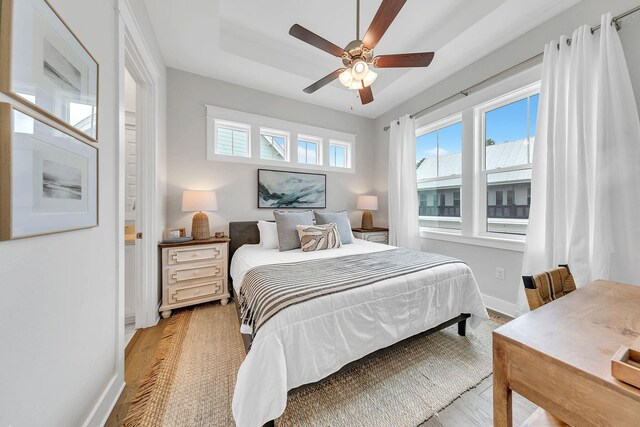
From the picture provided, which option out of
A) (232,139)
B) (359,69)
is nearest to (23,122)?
(359,69)

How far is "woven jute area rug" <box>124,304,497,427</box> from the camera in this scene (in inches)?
48.7

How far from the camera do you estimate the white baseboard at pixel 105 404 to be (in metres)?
1.10

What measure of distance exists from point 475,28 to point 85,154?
317 cm

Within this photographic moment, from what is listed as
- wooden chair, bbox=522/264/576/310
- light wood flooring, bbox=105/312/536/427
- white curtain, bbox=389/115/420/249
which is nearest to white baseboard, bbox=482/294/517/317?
white curtain, bbox=389/115/420/249

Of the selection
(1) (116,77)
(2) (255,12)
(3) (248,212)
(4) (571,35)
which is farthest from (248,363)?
(4) (571,35)

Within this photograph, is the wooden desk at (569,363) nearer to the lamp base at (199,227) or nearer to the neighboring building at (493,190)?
the neighboring building at (493,190)

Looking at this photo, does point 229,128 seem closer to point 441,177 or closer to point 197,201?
point 197,201

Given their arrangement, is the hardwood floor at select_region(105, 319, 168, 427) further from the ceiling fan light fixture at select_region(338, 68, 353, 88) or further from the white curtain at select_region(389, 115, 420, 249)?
the white curtain at select_region(389, 115, 420, 249)

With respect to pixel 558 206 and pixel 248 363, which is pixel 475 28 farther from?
pixel 248 363

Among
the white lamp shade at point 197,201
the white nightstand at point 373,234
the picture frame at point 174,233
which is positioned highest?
the white lamp shade at point 197,201

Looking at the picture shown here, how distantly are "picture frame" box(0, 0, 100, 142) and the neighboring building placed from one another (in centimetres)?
343

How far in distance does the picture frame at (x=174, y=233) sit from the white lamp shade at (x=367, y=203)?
2.61 metres

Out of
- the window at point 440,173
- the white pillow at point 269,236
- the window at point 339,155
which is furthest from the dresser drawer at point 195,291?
the window at point 440,173

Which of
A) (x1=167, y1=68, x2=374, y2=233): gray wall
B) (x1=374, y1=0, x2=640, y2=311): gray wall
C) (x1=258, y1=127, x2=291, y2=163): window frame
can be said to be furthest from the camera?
(x1=258, y1=127, x2=291, y2=163): window frame
